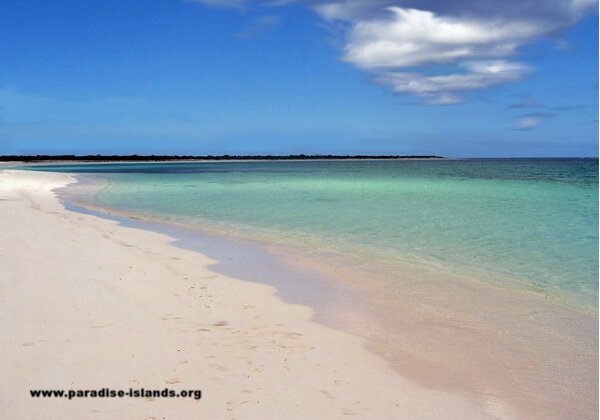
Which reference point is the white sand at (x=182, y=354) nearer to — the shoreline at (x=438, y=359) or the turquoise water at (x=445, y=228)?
the shoreline at (x=438, y=359)

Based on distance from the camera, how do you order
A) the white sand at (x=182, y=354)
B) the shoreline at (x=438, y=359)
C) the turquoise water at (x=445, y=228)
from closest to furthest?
the white sand at (x=182, y=354), the shoreline at (x=438, y=359), the turquoise water at (x=445, y=228)

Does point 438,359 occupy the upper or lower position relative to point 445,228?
lower

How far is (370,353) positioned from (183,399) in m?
1.93

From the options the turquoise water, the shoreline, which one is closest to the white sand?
the shoreline

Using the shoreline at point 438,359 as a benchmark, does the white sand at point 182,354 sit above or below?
above

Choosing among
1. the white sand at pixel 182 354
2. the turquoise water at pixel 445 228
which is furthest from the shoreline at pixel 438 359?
the turquoise water at pixel 445 228

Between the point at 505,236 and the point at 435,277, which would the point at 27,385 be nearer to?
the point at 435,277

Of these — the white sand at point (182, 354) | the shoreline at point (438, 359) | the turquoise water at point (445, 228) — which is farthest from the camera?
the turquoise water at point (445, 228)

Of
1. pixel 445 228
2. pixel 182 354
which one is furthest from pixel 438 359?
pixel 445 228

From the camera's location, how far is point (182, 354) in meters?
4.65

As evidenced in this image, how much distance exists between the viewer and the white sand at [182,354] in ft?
12.4

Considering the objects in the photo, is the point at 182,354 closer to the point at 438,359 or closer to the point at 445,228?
the point at 438,359

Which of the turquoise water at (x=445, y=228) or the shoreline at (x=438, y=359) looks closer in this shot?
the shoreline at (x=438, y=359)

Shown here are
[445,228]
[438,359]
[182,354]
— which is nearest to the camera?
[182,354]
